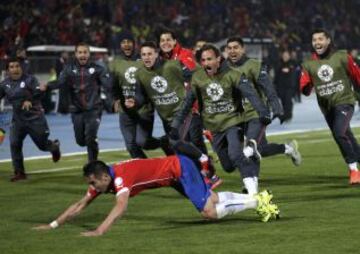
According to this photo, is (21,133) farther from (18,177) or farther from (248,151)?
(248,151)

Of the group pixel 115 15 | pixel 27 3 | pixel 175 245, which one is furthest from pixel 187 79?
pixel 115 15

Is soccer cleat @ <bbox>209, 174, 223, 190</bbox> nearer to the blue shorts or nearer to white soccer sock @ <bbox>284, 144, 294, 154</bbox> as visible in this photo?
white soccer sock @ <bbox>284, 144, 294, 154</bbox>

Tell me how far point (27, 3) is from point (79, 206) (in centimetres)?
2721

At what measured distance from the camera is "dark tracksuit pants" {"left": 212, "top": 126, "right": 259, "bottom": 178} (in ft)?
38.7

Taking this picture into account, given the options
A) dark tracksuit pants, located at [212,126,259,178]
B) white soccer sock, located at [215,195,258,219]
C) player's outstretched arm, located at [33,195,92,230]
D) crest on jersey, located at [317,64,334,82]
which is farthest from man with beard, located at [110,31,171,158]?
player's outstretched arm, located at [33,195,92,230]

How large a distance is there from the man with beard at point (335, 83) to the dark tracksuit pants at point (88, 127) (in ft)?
11.2

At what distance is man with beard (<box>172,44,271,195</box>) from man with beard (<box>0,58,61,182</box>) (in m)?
4.50

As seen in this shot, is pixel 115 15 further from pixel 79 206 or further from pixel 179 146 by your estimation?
pixel 79 206

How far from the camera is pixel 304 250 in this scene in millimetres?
8945

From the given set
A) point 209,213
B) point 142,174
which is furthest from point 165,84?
point 142,174

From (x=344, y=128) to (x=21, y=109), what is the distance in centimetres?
486

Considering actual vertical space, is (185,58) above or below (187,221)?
above

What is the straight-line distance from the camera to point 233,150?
11828 mm

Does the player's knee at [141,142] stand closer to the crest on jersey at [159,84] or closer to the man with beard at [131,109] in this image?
the man with beard at [131,109]
